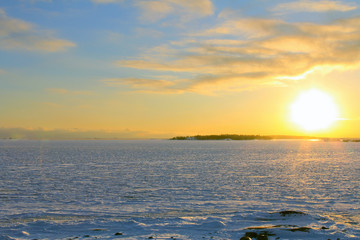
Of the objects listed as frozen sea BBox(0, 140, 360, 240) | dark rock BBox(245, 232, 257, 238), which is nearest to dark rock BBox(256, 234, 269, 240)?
frozen sea BBox(0, 140, 360, 240)

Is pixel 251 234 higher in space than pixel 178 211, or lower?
higher

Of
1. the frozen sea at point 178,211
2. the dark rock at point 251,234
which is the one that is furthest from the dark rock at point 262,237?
the dark rock at point 251,234

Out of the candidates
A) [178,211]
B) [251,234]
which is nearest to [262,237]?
[251,234]

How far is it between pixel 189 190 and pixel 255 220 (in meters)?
13.7

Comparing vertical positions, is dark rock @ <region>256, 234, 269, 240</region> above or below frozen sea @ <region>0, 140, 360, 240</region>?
above

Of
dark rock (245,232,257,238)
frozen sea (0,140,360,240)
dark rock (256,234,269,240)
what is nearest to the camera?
dark rock (256,234,269,240)

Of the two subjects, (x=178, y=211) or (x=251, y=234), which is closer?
(x=251, y=234)

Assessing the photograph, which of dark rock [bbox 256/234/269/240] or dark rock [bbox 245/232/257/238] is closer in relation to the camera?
dark rock [bbox 256/234/269/240]

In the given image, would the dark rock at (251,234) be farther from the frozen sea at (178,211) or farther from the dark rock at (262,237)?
the dark rock at (262,237)

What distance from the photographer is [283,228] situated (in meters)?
19.0

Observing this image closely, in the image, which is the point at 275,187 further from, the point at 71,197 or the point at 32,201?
the point at 32,201

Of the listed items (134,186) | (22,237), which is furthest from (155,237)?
(134,186)

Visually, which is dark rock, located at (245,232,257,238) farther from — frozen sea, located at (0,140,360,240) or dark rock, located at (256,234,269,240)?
dark rock, located at (256,234,269,240)

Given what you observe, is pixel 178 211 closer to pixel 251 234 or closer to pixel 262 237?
pixel 251 234
